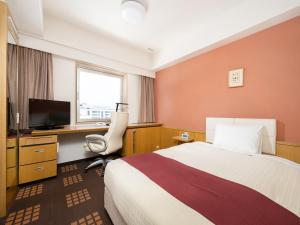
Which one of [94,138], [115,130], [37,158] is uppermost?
[115,130]

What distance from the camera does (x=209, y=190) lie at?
3.02ft

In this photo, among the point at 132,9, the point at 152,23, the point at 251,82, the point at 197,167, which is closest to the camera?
the point at 197,167

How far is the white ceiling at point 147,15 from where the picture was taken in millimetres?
2062

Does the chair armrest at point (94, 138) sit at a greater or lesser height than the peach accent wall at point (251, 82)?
lesser

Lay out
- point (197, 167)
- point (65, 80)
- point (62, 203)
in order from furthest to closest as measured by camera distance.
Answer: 1. point (65, 80)
2. point (62, 203)
3. point (197, 167)

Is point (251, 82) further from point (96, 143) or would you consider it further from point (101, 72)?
point (101, 72)

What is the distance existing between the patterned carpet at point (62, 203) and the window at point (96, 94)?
4.45 feet

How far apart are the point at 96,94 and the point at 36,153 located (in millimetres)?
1722

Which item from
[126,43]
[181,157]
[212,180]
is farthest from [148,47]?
[212,180]

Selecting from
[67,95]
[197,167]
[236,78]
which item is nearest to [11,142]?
[67,95]

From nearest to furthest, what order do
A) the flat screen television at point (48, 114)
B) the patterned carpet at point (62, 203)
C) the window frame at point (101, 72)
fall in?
the patterned carpet at point (62, 203)
the flat screen television at point (48, 114)
the window frame at point (101, 72)

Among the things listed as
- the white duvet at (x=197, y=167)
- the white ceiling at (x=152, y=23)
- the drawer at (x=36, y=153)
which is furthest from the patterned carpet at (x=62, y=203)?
the white ceiling at (x=152, y=23)

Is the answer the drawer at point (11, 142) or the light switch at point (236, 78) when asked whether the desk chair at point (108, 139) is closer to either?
A: the drawer at point (11, 142)

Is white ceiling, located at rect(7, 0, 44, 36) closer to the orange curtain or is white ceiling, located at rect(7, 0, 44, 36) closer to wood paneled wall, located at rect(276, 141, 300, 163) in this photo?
the orange curtain
